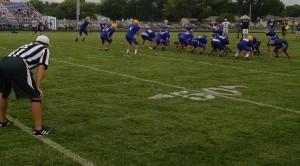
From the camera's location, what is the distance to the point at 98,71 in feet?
38.7

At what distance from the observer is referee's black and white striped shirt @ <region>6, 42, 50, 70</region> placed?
208 inches

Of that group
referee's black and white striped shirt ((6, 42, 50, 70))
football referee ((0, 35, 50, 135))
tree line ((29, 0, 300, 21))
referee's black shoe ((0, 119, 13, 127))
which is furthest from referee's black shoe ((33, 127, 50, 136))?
tree line ((29, 0, 300, 21))

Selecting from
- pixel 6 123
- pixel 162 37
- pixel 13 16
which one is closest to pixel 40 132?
pixel 6 123

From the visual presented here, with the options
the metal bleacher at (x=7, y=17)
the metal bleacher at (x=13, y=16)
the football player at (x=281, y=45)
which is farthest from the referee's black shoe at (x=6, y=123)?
the metal bleacher at (x=7, y=17)

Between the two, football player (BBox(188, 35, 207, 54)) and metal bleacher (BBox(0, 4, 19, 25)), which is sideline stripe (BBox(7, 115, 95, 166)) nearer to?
football player (BBox(188, 35, 207, 54))

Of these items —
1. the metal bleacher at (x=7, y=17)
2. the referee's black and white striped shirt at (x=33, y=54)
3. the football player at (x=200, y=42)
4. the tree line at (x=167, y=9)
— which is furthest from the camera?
the tree line at (x=167, y=9)

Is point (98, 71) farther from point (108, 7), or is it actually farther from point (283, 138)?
point (108, 7)

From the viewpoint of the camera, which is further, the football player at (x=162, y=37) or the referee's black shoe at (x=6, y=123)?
the football player at (x=162, y=37)

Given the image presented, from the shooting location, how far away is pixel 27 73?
5207mm

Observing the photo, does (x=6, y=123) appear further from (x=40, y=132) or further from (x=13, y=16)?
(x=13, y=16)

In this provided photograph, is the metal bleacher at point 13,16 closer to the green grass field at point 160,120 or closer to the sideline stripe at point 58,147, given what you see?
the green grass field at point 160,120

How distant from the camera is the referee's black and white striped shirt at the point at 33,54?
5.29 m

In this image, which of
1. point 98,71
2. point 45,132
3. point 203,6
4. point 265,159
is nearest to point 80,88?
point 98,71

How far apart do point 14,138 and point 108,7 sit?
88504mm
